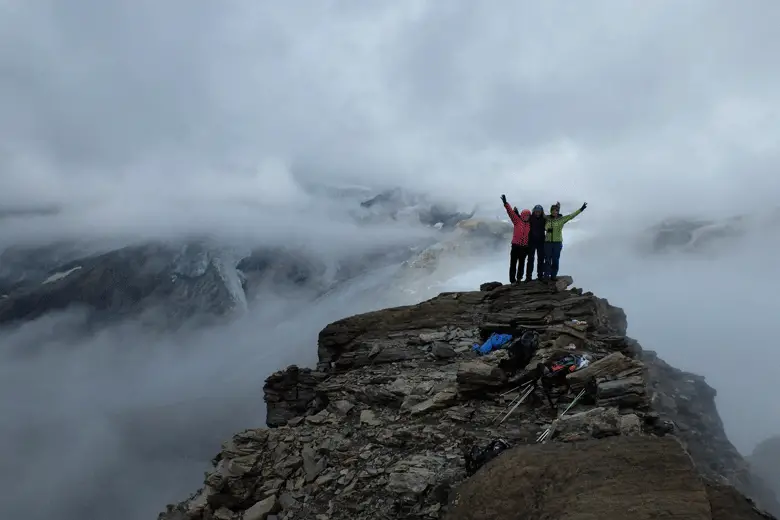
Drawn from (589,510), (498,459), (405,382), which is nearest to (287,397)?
(405,382)

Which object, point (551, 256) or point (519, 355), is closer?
point (519, 355)

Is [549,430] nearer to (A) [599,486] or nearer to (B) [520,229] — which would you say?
(A) [599,486]

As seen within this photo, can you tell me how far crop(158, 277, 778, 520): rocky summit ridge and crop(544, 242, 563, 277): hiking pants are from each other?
0.72 m

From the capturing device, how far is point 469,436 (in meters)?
12.7

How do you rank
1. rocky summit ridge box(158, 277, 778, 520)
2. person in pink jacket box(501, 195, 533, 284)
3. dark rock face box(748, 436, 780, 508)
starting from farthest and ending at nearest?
dark rock face box(748, 436, 780, 508) → person in pink jacket box(501, 195, 533, 284) → rocky summit ridge box(158, 277, 778, 520)

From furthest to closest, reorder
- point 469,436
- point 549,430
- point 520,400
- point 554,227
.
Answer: point 554,227 < point 520,400 < point 469,436 < point 549,430

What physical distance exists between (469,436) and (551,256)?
12.2 meters

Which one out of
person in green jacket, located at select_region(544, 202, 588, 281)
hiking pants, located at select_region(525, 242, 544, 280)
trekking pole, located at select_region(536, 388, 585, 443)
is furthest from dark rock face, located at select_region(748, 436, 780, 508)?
trekking pole, located at select_region(536, 388, 585, 443)

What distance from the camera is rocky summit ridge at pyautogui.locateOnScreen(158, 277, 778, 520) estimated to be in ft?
26.0

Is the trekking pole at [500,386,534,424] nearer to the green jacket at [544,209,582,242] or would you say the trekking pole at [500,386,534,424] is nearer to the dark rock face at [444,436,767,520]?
the dark rock face at [444,436,767,520]

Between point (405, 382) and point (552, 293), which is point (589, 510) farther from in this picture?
point (552, 293)

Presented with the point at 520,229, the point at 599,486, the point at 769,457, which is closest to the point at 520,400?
the point at 599,486

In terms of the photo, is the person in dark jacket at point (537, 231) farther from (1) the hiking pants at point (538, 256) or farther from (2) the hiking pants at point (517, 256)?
(2) the hiking pants at point (517, 256)

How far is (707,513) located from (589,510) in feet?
5.49
